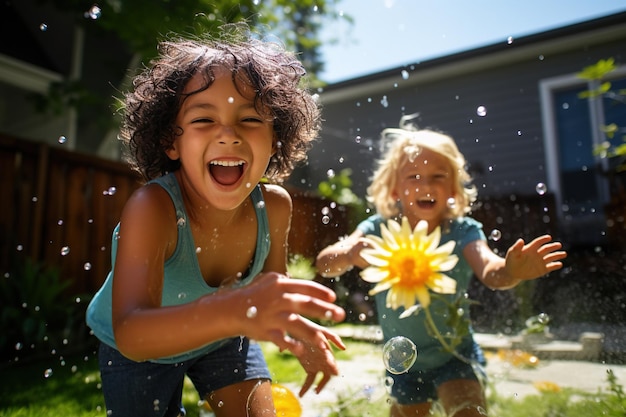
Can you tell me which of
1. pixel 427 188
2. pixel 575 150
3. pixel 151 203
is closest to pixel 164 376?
pixel 151 203

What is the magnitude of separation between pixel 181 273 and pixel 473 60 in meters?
6.27

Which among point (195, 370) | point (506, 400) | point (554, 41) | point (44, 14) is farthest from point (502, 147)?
point (44, 14)

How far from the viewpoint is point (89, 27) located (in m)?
6.82

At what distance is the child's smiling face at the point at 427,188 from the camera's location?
211 cm

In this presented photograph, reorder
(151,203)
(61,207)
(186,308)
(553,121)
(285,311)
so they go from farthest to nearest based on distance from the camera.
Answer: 1. (553,121)
2. (61,207)
3. (151,203)
4. (186,308)
5. (285,311)

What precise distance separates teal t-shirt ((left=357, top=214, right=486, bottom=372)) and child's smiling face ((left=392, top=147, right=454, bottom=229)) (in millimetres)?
95

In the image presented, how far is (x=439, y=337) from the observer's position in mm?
1903

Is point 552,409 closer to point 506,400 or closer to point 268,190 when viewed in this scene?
point 506,400

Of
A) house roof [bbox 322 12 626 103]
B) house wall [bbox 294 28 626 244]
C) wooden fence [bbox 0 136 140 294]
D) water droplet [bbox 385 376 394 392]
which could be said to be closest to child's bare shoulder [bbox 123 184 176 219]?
water droplet [bbox 385 376 394 392]

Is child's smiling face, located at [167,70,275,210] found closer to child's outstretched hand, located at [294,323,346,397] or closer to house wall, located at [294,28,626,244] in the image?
child's outstretched hand, located at [294,323,346,397]

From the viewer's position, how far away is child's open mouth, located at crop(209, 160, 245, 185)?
139 cm

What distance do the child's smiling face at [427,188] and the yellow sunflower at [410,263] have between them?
1.07 feet

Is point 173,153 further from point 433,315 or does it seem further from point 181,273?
point 433,315

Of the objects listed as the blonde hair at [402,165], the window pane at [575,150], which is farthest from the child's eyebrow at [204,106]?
the window pane at [575,150]
